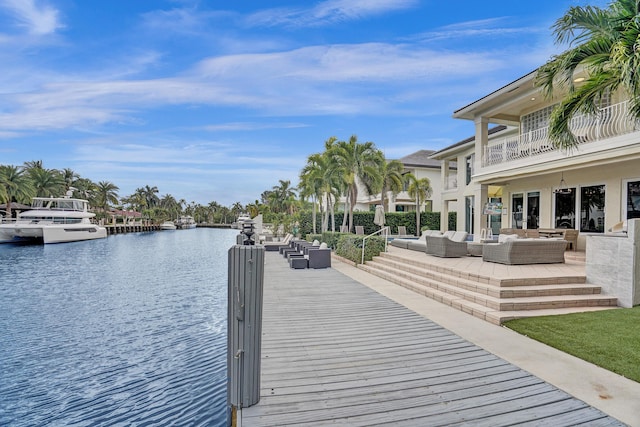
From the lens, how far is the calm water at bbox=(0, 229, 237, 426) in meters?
Result: 4.69

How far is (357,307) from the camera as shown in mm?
7504

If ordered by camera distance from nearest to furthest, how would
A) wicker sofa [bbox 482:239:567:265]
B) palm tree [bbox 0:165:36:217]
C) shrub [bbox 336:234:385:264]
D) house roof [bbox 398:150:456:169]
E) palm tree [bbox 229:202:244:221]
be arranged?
wicker sofa [bbox 482:239:567:265]
shrub [bbox 336:234:385:264]
house roof [bbox 398:150:456:169]
palm tree [bbox 0:165:36:217]
palm tree [bbox 229:202:244:221]

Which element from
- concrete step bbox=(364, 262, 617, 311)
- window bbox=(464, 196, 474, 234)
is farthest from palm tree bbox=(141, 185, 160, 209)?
concrete step bbox=(364, 262, 617, 311)

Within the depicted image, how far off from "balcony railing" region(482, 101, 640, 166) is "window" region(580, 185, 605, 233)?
225 centimetres

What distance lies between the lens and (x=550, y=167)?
12.1m

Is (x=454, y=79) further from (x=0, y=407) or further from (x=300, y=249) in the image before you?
(x=0, y=407)

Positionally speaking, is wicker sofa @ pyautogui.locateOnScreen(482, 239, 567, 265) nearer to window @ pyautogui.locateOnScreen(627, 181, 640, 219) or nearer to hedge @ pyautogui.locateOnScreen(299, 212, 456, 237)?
window @ pyautogui.locateOnScreen(627, 181, 640, 219)

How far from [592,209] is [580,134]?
304cm

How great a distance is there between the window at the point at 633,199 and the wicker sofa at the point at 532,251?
13.1 feet

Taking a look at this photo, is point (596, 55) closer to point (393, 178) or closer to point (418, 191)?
point (393, 178)

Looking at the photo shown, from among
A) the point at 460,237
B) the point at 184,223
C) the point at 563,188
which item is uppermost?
the point at 563,188

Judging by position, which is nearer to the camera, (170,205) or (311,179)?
(311,179)

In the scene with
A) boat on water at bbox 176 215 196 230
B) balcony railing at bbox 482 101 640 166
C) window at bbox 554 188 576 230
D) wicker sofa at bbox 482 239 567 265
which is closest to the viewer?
wicker sofa at bbox 482 239 567 265

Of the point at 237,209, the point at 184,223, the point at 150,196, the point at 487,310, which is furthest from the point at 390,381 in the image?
the point at 237,209
